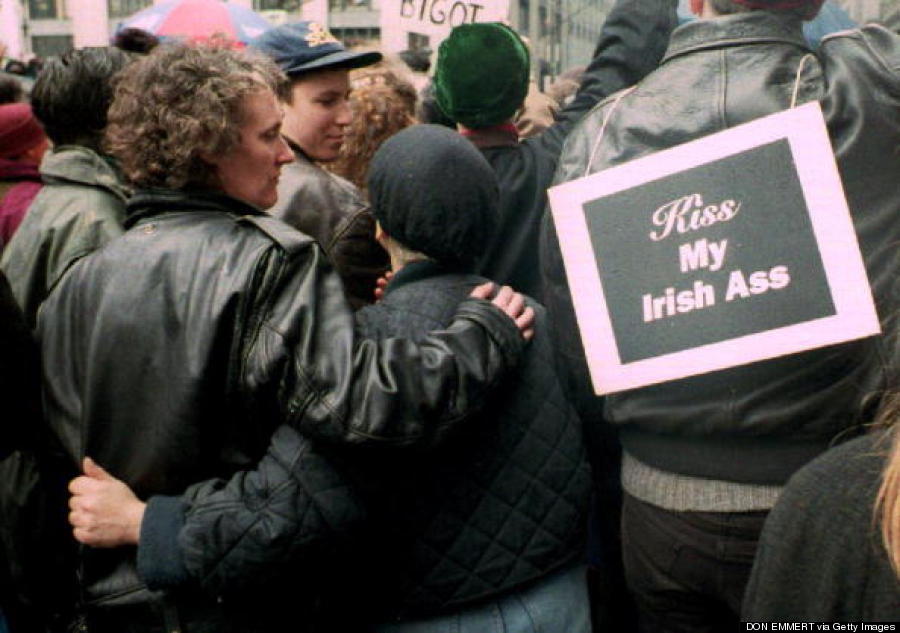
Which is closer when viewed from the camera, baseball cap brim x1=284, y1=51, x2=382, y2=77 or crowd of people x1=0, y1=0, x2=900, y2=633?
crowd of people x1=0, y1=0, x2=900, y2=633

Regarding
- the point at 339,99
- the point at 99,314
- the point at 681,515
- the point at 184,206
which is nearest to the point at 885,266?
the point at 681,515

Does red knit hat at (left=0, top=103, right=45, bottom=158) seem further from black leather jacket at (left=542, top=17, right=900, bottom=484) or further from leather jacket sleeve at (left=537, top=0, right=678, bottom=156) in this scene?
black leather jacket at (left=542, top=17, right=900, bottom=484)

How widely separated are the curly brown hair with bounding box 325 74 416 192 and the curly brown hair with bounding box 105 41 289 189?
1.56m

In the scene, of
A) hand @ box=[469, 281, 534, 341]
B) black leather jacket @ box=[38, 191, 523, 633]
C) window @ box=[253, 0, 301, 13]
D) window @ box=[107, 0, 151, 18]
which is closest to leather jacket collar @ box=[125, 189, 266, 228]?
black leather jacket @ box=[38, 191, 523, 633]

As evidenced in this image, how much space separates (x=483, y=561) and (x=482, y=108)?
151 cm

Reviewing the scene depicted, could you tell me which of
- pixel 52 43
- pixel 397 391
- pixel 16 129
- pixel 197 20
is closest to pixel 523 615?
pixel 397 391

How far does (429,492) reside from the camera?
6.49 feet

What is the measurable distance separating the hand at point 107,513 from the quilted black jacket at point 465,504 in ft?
1.49

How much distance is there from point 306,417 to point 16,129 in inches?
102

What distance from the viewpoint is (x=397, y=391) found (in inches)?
69.5

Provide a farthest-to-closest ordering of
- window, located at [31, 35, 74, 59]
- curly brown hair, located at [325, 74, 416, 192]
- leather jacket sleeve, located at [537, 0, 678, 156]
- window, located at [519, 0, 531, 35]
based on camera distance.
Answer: window, located at [519, 0, 531, 35]
window, located at [31, 35, 74, 59]
curly brown hair, located at [325, 74, 416, 192]
leather jacket sleeve, located at [537, 0, 678, 156]

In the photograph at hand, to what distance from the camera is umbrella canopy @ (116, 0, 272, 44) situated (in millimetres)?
5418

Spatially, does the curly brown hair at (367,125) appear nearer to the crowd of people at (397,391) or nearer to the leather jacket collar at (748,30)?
the crowd of people at (397,391)

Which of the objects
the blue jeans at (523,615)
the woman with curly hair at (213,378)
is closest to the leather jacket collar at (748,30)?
the woman with curly hair at (213,378)
